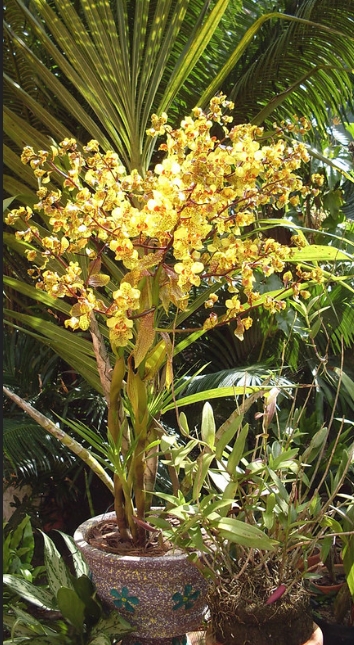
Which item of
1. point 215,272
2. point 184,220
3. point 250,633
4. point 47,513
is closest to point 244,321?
point 215,272

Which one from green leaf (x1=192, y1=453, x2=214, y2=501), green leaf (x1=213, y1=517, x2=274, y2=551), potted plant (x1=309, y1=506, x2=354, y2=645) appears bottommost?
potted plant (x1=309, y1=506, x2=354, y2=645)

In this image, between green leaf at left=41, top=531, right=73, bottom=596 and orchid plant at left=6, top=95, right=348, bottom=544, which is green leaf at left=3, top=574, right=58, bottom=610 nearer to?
green leaf at left=41, top=531, right=73, bottom=596

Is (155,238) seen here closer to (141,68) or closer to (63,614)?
(63,614)

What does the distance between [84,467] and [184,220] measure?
1207 mm

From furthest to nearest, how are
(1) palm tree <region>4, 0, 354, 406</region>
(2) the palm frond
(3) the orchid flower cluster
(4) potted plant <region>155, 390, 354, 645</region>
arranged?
1. (2) the palm frond
2. (1) palm tree <region>4, 0, 354, 406</region>
3. (4) potted plant <region>155, 390, 354, 645</region>
4. (3) the orchid flower cluster

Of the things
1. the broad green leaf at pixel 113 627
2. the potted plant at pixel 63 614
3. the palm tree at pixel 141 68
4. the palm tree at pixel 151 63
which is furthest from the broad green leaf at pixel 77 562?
the palm tree at pixel 151 63

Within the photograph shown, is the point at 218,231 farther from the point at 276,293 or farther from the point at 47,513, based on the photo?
the point at 47,513

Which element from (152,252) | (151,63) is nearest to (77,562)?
(152,252)

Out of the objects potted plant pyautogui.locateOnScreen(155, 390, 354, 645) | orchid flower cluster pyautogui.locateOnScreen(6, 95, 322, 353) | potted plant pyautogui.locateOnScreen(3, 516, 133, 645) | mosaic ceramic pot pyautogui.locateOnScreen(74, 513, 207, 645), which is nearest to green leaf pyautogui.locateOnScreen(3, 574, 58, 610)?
potted plant pyautogui.locateOnScreen(3, 516, 133, 645)

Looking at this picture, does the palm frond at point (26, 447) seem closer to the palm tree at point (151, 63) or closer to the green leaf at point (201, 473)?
the palm tree at point (151, 63)

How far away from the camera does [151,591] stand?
120 centimetres

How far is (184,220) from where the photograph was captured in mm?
1004

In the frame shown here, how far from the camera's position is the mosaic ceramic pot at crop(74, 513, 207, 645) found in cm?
119

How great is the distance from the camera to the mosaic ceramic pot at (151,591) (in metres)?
1.19
